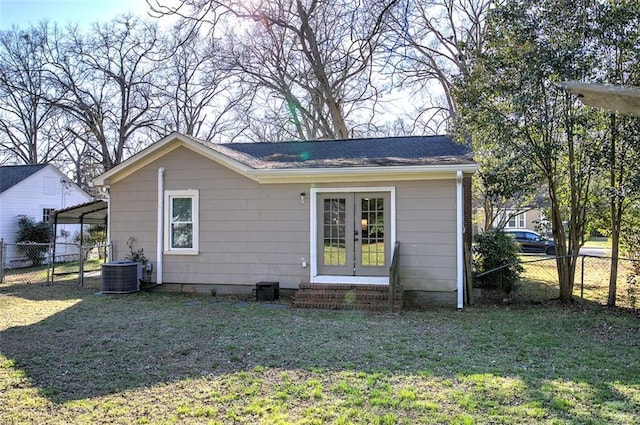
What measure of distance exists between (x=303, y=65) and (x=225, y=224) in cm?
1348

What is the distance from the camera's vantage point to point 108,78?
23875 mm

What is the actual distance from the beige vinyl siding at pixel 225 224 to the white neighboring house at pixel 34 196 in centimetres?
842

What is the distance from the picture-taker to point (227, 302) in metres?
8.76

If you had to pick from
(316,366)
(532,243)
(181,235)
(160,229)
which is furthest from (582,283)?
(532,243)

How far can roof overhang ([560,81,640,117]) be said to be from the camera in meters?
2.15

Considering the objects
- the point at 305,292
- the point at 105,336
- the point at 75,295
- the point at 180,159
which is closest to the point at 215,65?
the point at 180,159

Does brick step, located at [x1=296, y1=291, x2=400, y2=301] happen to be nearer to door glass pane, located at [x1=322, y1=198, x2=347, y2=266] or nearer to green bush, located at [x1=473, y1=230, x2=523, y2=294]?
door glass pane, located at [x1=322, y1=198, x2=347, y2=266]

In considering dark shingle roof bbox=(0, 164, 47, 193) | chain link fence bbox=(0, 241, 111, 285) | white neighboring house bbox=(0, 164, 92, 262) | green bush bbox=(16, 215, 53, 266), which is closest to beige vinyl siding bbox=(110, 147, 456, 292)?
chain link fence bbox=(0, 241, 111, 285)

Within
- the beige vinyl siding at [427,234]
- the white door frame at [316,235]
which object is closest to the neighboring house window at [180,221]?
the white door frame at [316,235]

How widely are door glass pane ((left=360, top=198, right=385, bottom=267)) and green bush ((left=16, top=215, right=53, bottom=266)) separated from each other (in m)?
14.3

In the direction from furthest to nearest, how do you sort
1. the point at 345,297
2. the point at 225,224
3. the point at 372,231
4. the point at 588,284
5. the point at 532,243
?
the point at 532,243
the point at 588,284
the point at 225,224
the point at 372,231
the point at 345,297

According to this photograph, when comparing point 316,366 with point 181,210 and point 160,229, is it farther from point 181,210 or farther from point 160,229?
point 160,229

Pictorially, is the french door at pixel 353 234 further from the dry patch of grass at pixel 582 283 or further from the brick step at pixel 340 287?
the dry patch of grass at pixel 582 283

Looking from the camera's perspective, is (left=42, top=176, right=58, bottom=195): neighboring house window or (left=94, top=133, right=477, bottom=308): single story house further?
(left=42, top=176, right=58, bottom=195): neighboring house window
